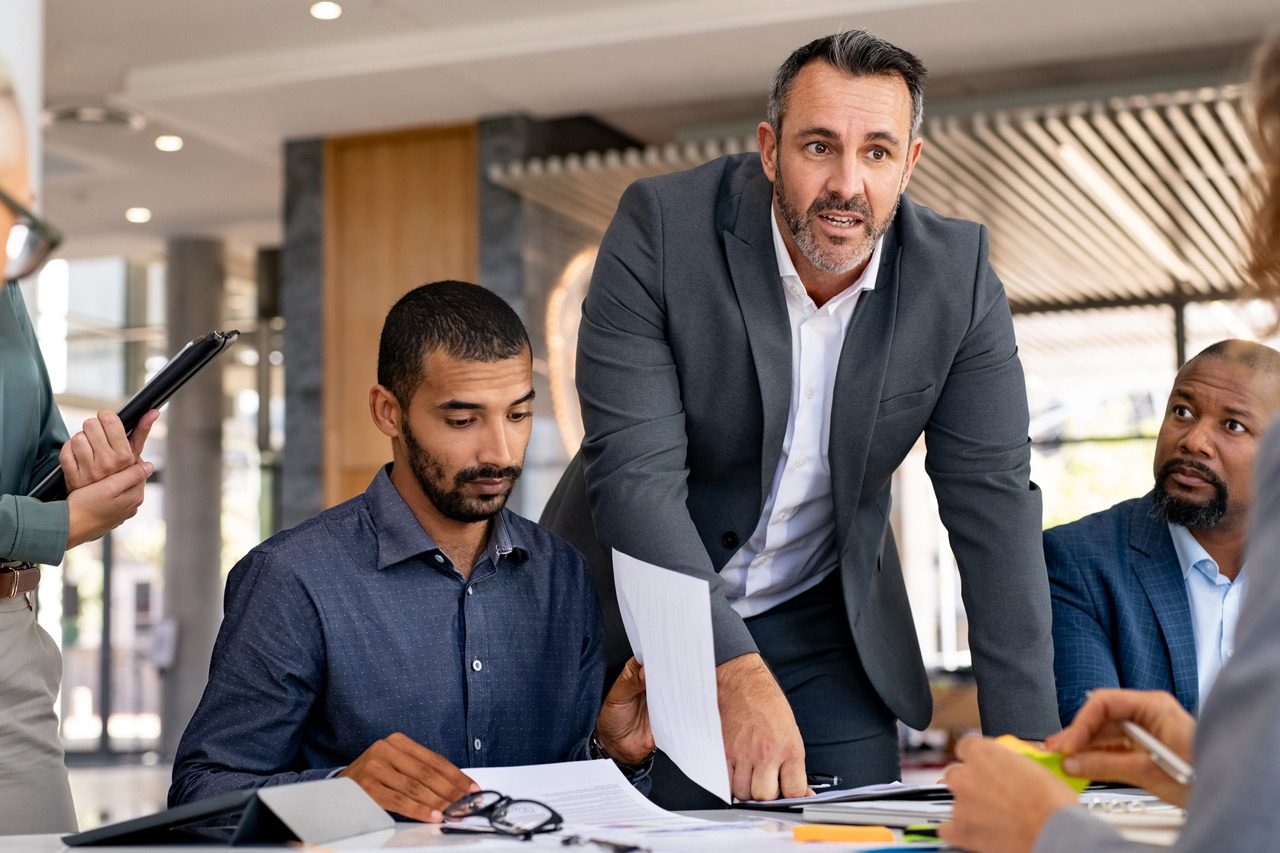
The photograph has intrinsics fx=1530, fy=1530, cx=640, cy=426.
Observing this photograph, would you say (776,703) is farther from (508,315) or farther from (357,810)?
(508,315)

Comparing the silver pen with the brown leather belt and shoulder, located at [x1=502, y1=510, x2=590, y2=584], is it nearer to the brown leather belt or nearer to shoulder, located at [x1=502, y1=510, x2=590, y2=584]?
shoulder, located at [x1=502, y1=510, x2=590, y2=584]

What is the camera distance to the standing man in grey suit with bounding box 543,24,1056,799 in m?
2.22

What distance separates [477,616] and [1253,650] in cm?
137

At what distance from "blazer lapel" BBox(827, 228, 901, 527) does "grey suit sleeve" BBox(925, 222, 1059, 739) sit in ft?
0.46

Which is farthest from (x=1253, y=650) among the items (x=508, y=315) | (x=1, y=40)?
(x=1, y=40)

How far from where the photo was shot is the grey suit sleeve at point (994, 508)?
230 centimetres

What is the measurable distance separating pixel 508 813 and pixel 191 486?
1135cm

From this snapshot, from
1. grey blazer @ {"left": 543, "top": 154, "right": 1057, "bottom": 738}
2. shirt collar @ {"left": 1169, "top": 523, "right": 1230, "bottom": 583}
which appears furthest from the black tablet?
shirt collar @ {"left": 1169, "top": 523, "right": 1230, "bottom": 583}

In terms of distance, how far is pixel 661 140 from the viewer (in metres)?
9.59

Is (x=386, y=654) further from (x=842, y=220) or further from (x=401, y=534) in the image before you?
(x=842, y=220)

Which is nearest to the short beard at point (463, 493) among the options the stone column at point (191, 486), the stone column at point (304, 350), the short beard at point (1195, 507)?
the short beard at point (1195, 507)

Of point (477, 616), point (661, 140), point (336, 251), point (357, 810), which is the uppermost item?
point (661, 140)

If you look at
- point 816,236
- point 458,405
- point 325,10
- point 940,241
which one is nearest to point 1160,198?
point 325,10

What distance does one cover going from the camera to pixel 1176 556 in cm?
269
